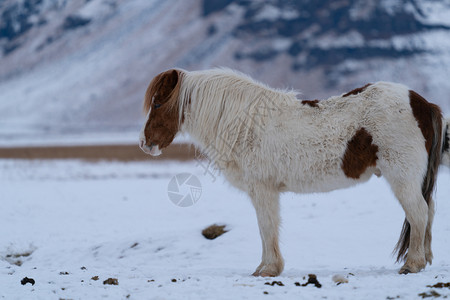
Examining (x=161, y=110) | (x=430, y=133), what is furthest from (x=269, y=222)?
(x=430, y=133)

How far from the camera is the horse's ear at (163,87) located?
19.8ft

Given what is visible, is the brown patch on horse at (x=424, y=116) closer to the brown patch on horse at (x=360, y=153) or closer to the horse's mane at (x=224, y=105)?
the brown patch on horse at (x=360, y=153)

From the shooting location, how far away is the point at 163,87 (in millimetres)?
6043

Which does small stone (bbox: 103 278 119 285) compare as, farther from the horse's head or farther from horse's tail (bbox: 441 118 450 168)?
horse's tail (bbox: 441 118 450 168)

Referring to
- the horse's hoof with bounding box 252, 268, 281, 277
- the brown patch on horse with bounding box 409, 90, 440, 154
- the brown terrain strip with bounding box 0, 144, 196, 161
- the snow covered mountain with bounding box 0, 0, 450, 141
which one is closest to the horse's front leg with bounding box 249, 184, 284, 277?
the horse's hoof with bounding box 252, 268, 281, 277

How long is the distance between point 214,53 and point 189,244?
12061 cm

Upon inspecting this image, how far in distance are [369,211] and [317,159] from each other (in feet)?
15.3

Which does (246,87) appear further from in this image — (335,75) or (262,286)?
(335,75)

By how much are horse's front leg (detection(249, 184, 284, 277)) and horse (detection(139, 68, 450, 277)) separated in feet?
0.04

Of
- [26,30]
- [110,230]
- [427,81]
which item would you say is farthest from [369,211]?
[26,30]

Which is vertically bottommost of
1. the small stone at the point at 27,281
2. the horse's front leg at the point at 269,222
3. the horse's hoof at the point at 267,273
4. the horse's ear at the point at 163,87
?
the horse's hoof at the point at 267,273

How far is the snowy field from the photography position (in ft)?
15.0

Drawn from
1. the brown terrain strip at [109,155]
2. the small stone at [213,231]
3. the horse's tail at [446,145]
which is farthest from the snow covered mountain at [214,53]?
the horse's tail at [446,145]

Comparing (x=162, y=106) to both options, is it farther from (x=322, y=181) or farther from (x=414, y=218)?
(x=414, y=218)
